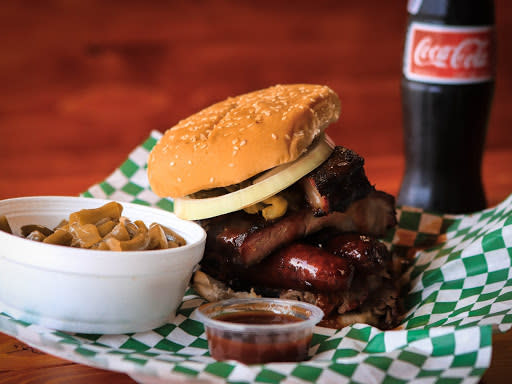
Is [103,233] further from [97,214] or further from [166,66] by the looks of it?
[166,66]

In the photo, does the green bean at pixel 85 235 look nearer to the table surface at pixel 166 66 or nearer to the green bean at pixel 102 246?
the green bean at pixel 102 246

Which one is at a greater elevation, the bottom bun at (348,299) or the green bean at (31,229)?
the green bean at (31,229)

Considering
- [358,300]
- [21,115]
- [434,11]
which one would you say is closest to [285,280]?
[358,300]

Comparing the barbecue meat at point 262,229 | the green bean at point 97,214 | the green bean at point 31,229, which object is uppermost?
the green bean at point 97,214

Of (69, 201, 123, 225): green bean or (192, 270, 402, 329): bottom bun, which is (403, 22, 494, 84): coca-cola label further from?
(69, 201, 123, 225): green bean

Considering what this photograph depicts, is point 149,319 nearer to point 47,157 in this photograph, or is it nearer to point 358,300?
point 358,300

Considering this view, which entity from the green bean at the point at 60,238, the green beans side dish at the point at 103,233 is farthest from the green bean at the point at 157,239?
the green bean at the point at 60,238

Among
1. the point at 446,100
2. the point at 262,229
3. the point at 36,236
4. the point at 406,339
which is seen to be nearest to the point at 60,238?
the point at 36,236
